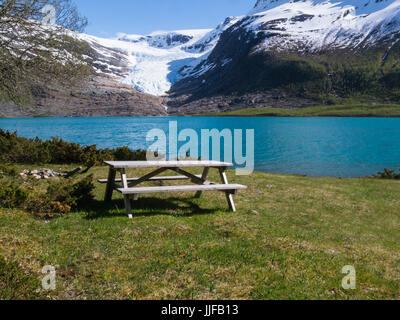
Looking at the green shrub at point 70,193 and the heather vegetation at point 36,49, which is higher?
the heather vegetation at point 36,49

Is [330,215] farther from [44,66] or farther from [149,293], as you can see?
[44,66]

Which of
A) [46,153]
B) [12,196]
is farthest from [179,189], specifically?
[46,153]

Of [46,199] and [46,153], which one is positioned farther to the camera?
[46,153]

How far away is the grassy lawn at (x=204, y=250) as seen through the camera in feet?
20.6

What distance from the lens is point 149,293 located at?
594 cm

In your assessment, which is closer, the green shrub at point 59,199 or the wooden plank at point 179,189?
the wooden plank at point 179,189

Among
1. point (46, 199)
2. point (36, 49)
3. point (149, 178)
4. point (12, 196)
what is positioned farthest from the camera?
point (36, 49)

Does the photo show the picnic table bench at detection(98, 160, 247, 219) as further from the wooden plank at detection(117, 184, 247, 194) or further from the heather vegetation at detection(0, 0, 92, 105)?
the heather vegetation at detection(0, 0, 92, 105)

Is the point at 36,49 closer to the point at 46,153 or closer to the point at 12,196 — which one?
the point at 46,153

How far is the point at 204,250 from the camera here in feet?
26.2

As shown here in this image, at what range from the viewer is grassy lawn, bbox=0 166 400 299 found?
20.6ft

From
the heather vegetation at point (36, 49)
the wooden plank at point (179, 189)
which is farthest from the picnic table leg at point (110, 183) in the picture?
the heather vegetation at point (36, 49)

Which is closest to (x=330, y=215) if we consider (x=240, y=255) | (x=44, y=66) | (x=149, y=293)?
(x=240, y=255)

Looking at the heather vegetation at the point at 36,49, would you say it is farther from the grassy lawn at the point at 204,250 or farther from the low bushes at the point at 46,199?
the grassy lawn at the point at 204,250
